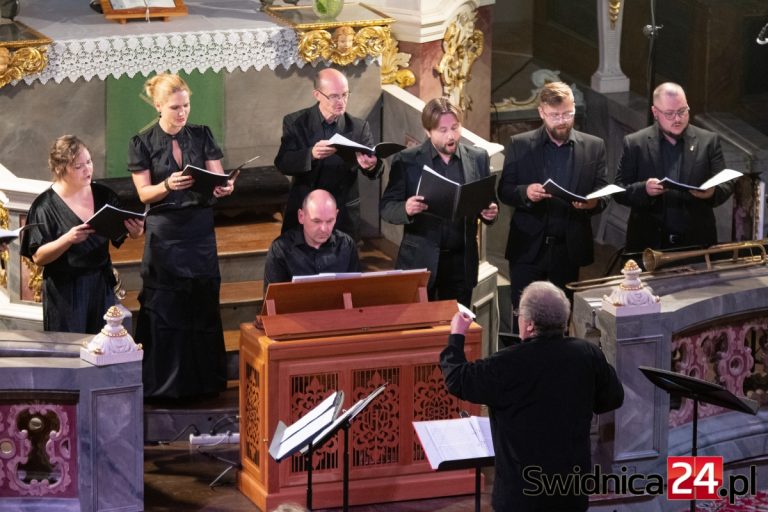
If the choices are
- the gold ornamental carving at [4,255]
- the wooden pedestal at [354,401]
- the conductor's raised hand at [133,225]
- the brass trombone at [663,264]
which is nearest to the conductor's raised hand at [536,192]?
the brass trombone at [663,264]

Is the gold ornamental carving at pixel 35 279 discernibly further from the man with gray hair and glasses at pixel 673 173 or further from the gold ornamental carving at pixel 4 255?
the man with gray hair and glasses at pixel 673 173

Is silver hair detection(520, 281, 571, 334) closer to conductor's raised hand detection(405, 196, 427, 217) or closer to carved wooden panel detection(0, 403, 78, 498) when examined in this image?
conductor's raised hand detection(405, 196, 427, 217)

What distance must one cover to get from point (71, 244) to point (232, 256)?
1823 millimetres

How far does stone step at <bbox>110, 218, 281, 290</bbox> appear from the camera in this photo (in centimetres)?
943

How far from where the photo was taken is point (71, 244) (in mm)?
7816

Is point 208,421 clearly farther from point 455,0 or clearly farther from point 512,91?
point 512,91

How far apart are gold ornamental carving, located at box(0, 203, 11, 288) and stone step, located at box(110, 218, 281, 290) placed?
0.64m

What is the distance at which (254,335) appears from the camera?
24.9ft

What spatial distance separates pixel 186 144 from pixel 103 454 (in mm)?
1814

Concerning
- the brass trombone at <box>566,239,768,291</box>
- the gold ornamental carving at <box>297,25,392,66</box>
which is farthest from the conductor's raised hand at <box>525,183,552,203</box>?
the gold ornamental carving at <box>297,25,392,66</box>

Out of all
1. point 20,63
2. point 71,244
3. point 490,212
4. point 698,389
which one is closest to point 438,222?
point 490,212

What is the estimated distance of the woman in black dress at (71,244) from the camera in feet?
25.6

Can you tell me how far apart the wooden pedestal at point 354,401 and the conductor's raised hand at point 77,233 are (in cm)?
82

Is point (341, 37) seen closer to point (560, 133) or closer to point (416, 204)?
point (560, 133)
